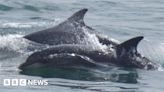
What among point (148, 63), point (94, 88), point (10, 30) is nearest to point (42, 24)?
point (10, 30)

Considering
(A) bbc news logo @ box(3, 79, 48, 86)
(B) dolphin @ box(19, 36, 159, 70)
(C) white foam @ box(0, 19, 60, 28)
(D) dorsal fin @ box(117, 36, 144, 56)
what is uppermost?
(C) white foam @ box(0, 19, 60, 28)

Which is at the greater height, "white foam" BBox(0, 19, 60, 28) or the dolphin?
"white foam" BBox(0, 19, 60, 28)

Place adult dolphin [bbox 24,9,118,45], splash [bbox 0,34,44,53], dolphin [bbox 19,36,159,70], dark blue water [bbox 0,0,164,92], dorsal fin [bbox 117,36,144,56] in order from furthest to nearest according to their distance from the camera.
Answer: adult dolphin [bbox 24,9,118,45]
splash [bbox 0,34,44,53]
dorsal fin [bbox 117,36,144,56]
dolphin [bbox 19,36,159,70]
dark blue water [bbox 0,0,164,92]

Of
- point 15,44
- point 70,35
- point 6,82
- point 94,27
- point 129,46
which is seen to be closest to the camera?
point 6,82

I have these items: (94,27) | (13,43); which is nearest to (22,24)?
(94,27)

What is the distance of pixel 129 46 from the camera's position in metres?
18.2

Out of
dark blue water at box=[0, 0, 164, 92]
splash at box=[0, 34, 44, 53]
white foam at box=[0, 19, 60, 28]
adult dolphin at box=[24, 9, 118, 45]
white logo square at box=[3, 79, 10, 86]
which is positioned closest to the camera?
white logo square at box=[3, 79, 10, 86]

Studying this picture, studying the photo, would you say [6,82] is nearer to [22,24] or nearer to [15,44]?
[15,44]

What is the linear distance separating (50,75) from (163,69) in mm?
3600

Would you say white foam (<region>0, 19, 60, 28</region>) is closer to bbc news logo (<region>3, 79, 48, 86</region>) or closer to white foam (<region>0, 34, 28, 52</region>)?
white foam (<region>0, 34, 28, 52</region>)

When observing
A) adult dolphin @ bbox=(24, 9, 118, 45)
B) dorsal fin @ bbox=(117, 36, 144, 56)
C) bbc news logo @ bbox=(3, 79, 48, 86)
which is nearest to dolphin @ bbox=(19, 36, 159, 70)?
dorsal fin @ bbox=(117, 36, 144, 56)

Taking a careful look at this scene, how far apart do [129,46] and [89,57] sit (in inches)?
43.0

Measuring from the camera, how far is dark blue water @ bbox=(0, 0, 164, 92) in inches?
648

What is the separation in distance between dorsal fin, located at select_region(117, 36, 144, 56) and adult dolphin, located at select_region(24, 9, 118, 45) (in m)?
2.11
